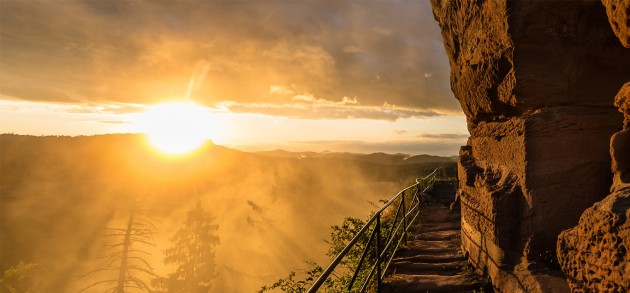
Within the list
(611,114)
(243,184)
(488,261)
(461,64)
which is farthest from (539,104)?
(243,184)

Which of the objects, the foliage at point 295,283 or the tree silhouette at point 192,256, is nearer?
the foliage at point 295,283

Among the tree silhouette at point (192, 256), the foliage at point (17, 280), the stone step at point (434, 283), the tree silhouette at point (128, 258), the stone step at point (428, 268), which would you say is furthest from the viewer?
the tree silhouette at point (192, 256)

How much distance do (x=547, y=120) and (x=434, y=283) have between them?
109 inches

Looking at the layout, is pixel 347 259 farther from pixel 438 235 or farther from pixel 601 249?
pixel 601 249

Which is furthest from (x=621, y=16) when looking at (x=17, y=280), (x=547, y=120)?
(x=17, y=280)

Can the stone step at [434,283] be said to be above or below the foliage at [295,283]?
above

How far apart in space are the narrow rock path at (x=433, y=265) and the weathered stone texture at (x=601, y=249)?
2067 millimetres

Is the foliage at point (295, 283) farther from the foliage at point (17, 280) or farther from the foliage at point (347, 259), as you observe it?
the foliage at point (17, 280)

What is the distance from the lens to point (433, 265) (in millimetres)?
5965

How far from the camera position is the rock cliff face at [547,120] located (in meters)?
3.75

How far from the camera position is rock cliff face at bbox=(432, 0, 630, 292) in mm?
3754

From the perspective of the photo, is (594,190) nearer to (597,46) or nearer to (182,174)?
(597,46)

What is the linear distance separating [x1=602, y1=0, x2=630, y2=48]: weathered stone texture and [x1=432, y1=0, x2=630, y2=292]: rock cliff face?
4.37 ft

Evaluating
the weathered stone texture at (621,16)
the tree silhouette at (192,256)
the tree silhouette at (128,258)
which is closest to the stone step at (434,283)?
the weathered stone texture at (621,16)
